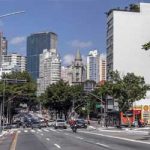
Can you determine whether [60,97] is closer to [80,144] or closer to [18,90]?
[18,90]

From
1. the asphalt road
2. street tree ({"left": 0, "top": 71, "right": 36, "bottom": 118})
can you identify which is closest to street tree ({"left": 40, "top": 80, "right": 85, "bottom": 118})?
street tree ({"left": 0, "top": 71, "right": 36, "bottom": 118})

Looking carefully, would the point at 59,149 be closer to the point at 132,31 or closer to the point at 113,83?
the point at 113,83

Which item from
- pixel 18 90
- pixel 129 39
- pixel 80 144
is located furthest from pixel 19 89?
pixel 80 144

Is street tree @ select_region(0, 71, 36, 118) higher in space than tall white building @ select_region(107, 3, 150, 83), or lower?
lower

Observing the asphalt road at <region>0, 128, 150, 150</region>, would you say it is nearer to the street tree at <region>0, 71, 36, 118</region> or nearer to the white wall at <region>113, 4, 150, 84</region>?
the street tree at <region>0, 71, 36, 118</region>

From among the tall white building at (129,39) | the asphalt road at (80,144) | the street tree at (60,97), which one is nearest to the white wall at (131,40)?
the tall white building at (129,39)

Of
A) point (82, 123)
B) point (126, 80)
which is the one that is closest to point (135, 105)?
point (82, 123)

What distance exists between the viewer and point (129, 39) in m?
131

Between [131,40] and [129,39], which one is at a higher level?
[129,39]

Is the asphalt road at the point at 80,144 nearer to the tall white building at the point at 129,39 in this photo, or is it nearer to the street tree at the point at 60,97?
the street tree at the point at 60,97

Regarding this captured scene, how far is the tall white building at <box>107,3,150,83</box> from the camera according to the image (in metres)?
128

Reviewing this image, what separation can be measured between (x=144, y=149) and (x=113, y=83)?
5002 cm

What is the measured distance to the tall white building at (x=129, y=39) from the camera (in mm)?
128250

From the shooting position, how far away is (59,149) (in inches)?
1176
